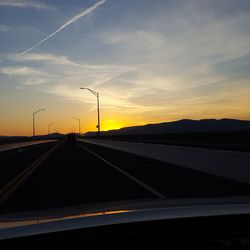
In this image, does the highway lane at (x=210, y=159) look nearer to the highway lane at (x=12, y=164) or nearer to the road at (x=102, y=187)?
the road at (x=102, y=187)

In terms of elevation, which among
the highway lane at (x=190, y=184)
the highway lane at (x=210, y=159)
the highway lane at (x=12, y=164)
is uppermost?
the highway lane at (x=210, y=159)

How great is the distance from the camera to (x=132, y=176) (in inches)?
833

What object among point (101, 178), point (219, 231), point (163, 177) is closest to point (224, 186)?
point (163, 177)

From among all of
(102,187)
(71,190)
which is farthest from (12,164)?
(71,190)

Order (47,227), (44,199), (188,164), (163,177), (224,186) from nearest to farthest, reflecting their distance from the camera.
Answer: (47,227) < (44,199) < (224,186) < (163,177) < (188,164)

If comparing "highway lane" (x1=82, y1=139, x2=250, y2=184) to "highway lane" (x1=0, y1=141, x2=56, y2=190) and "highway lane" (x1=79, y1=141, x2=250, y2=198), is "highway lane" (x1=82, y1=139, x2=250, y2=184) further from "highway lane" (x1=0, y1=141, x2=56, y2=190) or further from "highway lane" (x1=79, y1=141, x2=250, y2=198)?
"highway lane" (x1=0, y1=141, x2=56, y2=190)

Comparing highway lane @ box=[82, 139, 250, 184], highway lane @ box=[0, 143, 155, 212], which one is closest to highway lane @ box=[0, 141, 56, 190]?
highway lane @ box=[0, 143, 155, 212]

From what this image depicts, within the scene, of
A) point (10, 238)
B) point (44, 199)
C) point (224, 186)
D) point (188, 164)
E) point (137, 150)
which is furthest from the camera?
point (137, 150)

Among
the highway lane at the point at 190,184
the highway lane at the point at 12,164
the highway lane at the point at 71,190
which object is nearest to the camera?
the highway lane at the point at 71,190

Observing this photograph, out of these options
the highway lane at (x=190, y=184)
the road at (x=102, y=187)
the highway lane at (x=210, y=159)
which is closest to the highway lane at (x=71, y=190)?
the road at (x=102, y=187)

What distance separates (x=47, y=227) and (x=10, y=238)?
0.36 meters

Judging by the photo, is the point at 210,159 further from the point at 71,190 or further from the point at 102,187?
the point at 71,190

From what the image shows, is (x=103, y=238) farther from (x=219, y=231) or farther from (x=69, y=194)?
(x=69, y=194)

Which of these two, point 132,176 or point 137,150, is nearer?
point 132,176
